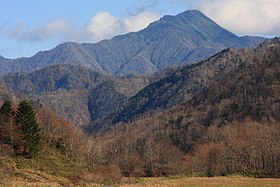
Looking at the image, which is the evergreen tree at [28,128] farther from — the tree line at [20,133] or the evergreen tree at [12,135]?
the evergreen tree at [12,135]

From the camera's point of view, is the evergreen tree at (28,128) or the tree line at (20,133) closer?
the tree line at (20,133)

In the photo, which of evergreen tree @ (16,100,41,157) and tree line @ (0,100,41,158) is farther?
evergreen tree @ (16,100,41,157)

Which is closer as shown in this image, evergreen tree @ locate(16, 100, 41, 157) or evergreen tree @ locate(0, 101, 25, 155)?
evergreen tree @ locate(0, 101, 25, 155)

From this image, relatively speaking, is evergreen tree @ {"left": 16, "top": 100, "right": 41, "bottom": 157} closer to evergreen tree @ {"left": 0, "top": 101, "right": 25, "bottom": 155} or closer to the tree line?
the tree line

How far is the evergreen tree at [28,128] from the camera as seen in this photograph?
2574 inches

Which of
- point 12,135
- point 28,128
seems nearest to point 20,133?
point 12,135

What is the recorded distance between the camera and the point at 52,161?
224ft

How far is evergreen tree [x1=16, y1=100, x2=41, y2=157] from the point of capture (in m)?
65.4

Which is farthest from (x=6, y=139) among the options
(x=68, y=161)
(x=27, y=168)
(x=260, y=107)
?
(x=260, y=107)

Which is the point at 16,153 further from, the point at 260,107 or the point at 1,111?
the point at 260,107

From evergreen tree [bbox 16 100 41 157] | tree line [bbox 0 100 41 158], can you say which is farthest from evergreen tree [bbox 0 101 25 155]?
evergreen tree [bbox 16 100 41 157]

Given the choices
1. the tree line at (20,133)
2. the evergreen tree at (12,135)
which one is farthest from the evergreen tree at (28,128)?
the evergreen tree at (12,135)

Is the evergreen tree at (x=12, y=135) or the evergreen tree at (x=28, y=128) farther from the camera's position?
the evergreen tree at (x=28, y=128)

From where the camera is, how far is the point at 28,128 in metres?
65.7
